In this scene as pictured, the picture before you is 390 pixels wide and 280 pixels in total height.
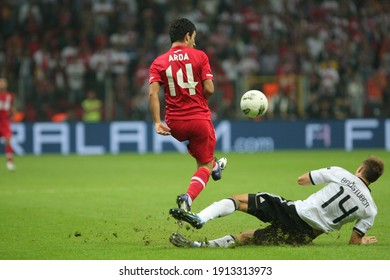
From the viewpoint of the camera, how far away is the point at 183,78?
941 cm

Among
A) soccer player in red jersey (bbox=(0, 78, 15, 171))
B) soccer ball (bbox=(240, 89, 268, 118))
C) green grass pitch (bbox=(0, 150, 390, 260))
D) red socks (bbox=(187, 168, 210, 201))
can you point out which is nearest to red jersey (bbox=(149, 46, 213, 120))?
red socks (bbox=(187, 168, 210, 201))

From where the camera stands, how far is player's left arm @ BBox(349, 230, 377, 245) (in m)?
8.48

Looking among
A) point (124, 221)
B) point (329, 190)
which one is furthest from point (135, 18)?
point (329, 190)

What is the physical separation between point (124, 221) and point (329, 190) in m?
3.54

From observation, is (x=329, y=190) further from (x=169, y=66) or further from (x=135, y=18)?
(x=135, y=18)

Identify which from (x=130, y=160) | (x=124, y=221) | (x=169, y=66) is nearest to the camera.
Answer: (x=169, y=66)

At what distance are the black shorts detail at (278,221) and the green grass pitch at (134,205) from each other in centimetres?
16

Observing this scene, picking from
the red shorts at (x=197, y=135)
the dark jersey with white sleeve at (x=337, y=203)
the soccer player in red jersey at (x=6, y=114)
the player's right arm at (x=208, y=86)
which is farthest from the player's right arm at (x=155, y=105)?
the soccer player in red jersey at (x=6, y=114)

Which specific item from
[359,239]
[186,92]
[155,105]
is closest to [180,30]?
[186,92]

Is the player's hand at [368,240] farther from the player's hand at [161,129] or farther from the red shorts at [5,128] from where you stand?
the red shorts at [5,128]

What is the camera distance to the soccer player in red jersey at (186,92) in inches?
370

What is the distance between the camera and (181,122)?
955 cm

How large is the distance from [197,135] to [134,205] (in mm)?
3424

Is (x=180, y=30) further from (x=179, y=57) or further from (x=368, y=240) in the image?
(x=368, y=240)
